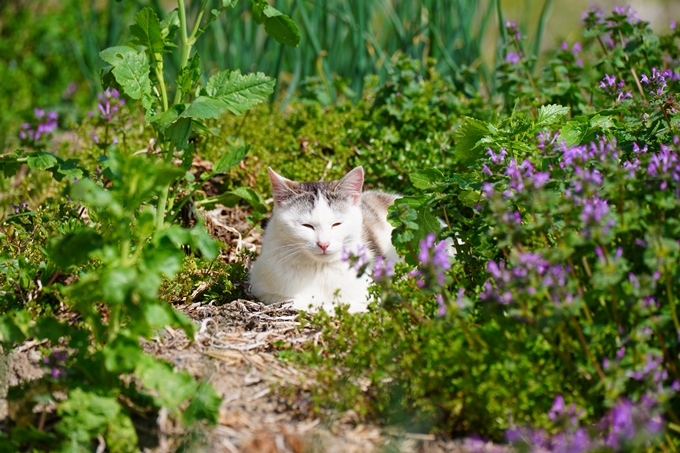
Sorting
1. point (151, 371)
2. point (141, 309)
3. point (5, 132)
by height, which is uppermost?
point (141, 309)

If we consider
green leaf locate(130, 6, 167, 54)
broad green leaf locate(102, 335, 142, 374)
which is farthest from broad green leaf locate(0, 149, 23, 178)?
broad green leaf locate(102, 335, 142, 374)

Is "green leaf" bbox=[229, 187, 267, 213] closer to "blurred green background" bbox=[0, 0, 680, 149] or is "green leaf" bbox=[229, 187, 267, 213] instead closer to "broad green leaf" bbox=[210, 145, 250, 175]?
"broad green leaf" bbox=[210, 145, 250, 175]

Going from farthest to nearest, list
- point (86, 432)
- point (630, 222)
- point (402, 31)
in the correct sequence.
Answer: point (402, 31)
point (630, 222)
point (86, 432)

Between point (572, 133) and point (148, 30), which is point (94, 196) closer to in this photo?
point (148, 30)

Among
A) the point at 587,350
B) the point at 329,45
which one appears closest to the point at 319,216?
the point at 587,350

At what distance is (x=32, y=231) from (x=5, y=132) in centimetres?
335

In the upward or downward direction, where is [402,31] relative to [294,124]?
upward

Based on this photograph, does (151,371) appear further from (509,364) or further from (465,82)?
(465,82)

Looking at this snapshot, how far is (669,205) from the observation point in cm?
203

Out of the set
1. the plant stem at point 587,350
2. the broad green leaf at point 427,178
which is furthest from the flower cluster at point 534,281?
the broad green leaf at point 427,178

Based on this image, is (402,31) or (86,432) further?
(402,31)

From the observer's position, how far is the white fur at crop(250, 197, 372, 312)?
127 inches

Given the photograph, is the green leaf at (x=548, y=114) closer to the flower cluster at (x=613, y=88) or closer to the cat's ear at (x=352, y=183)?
the flower cluster at (x=613, y=88)

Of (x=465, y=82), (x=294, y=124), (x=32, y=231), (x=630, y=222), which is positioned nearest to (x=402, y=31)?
(x=465, y=82)
